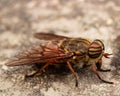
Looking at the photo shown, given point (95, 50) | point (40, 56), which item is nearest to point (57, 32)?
point (40, 56)

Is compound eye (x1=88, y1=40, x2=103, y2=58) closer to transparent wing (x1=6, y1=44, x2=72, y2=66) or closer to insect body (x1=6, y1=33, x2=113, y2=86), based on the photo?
insect body (x1=6, y1=33, x2=113, y2=86)

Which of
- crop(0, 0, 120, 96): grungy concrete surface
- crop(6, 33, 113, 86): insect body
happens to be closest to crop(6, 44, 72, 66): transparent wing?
crop(6, 33, 113, 86): insect body

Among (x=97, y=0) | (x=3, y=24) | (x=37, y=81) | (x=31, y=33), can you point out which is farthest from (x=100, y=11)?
(x=37, y=81)

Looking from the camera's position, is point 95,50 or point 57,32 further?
point 57,32

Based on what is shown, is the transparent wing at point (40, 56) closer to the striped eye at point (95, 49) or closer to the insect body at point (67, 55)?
the insect body at point (67, 55)

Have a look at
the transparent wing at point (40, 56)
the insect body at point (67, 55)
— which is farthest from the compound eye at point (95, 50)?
the transparent wing at point (40, 56)

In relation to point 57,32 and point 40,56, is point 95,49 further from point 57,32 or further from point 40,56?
point 57,32
